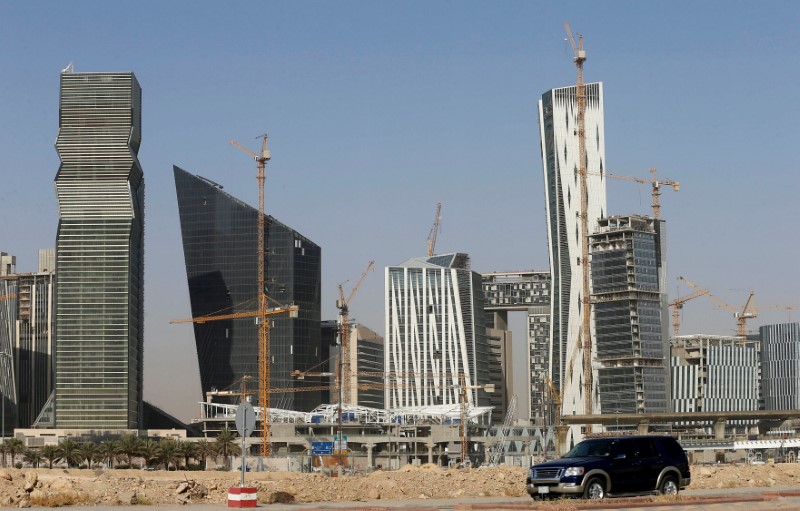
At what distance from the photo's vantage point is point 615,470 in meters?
43.3

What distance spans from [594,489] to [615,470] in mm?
1105

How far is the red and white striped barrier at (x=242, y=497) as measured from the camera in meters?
41.9

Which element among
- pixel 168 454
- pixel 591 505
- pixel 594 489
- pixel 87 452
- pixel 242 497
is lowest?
pixel 168 454

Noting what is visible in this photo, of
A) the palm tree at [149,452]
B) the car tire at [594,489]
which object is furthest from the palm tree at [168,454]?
the car tire at [594,489]

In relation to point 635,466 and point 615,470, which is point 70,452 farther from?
point 615,470

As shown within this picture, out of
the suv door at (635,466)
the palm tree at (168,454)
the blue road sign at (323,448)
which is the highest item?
the suv door at (635,466)

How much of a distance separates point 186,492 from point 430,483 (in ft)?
39.4

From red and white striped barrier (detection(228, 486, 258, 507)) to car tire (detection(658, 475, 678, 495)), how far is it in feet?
45.7

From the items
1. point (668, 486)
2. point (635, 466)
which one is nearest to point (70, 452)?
point (668, 486)

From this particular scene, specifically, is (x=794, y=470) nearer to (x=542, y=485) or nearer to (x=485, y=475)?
(x=485, y=475)

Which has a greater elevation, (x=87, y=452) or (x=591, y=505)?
(x=591, y=505)

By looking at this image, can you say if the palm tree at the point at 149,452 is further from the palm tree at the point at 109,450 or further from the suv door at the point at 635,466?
the suv door at the point at 635,466

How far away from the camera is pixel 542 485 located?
43.5 metres

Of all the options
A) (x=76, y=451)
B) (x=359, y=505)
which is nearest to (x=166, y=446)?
(x=76, y=451)
